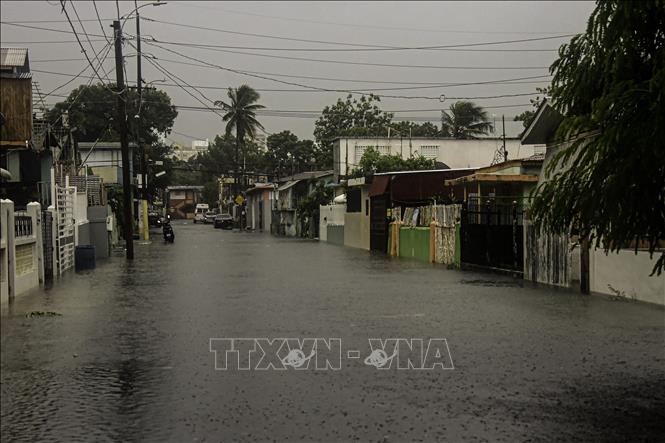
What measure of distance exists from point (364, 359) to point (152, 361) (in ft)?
7.86

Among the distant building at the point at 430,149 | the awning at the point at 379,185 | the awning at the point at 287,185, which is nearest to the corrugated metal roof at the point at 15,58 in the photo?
the awning at the point at 379,185

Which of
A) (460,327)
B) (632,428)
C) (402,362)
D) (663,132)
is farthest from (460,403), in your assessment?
(460,327)

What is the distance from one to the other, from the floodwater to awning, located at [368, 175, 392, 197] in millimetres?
22699

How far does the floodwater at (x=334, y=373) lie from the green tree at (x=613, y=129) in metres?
1.68

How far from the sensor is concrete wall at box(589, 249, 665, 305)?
52.6 feet

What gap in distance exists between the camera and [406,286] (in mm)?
20266

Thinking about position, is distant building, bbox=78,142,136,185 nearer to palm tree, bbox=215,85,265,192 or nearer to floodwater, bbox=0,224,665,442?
palm tree, bbox=215,85,265,192

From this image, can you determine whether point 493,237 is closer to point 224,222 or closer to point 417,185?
point 417,185

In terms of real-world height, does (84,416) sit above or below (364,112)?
below

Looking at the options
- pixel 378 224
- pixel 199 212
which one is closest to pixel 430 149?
pixel 378 224

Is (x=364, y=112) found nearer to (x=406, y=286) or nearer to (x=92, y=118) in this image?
(x=92, y=118)

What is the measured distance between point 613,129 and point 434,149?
185 ft

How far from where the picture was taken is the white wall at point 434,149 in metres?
62.6

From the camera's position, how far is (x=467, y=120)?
75688 millimetres
